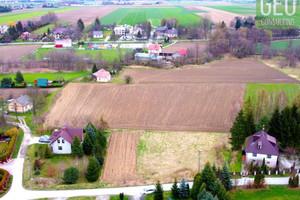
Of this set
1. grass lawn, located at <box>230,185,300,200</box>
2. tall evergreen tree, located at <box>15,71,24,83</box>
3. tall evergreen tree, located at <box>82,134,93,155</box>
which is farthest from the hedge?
tall evergreen tree, located at <box>15,71,24,83</box>

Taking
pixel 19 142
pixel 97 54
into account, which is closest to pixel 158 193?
pixel 19 142

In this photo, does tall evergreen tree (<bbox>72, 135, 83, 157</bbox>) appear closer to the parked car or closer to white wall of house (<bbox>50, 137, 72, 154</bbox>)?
white wall of house (<bbox>50, 137, 72, 154</bbox>)

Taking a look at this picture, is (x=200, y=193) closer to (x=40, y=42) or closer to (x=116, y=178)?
(x=116, y=178)

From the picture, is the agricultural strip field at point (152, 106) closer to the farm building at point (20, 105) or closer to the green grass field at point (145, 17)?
the farm building at point (20, 105)

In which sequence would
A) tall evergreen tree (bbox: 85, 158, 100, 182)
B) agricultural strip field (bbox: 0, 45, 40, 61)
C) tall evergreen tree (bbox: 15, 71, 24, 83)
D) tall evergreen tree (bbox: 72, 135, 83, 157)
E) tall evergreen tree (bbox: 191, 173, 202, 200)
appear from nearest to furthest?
tall evergreen tree (bbox: 191, 173, 202, 200) < tall evergreen tree (bbox: 85, 158, 100, 182) < tall evergreen tree (bbox: 72, 135, 83, 157) < tall evergreen tree (bbox: 15, 71, 24, 83) < agricultural strip field (bbox: 0, 45, 40, 61)

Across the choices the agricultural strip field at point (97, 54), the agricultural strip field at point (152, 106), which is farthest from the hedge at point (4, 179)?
the agricultural strip field at point (97, 54)

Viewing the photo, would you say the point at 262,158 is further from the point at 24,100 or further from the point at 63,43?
the point at 63,43

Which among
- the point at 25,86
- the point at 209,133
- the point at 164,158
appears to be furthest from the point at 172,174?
the point at 25,86
